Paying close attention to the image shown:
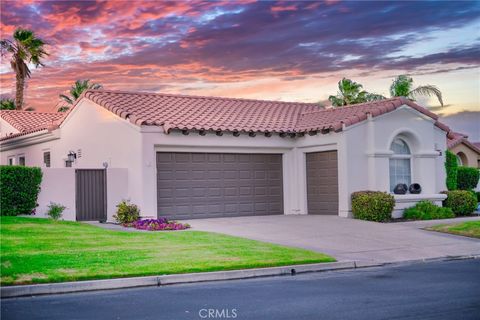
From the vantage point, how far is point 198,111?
27.2m

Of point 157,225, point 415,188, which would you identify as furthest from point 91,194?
point 415,188

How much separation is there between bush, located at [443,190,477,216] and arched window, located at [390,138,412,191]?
164cm

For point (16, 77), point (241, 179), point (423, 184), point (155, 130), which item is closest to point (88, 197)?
point (155, 130)

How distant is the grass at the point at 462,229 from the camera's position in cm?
2094

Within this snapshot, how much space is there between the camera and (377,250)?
1770 cm

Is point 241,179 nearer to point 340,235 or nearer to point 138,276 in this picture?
point 340,235

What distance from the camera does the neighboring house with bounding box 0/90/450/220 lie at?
23953mm

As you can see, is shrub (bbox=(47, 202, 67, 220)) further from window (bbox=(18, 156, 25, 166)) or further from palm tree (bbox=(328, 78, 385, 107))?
palm tree (bbox=(328, 78, 385, 107))

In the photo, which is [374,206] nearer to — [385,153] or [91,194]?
[385,153]

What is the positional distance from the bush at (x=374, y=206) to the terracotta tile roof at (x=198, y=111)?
4.31 metres

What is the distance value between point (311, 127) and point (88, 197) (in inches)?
343

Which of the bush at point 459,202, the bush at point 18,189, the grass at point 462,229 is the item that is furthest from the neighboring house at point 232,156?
the grass at point 462,229

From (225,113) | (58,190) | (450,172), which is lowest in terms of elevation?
(58,190)

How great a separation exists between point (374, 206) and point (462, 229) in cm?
348
